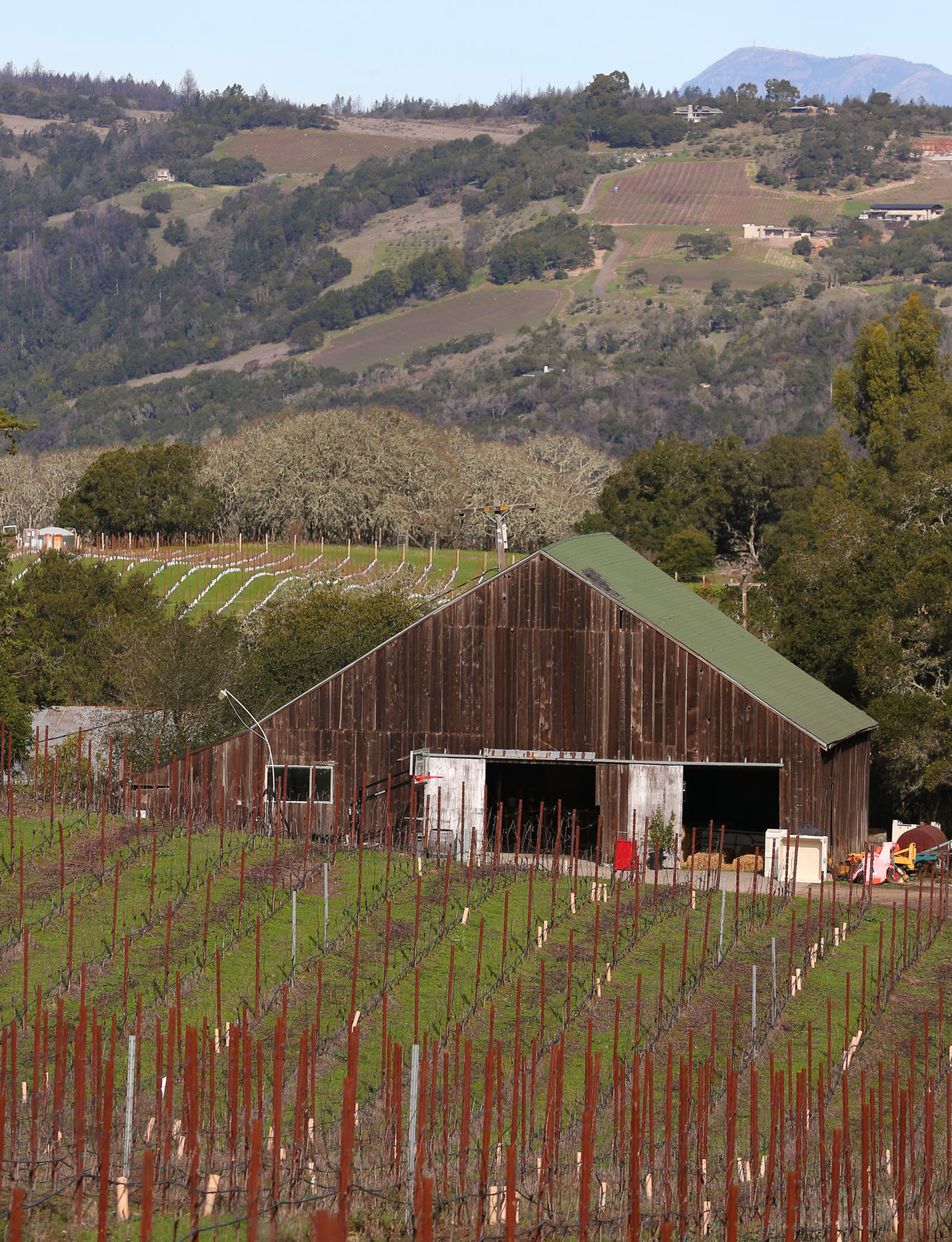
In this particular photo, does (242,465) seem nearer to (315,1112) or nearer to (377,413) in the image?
(377,413)

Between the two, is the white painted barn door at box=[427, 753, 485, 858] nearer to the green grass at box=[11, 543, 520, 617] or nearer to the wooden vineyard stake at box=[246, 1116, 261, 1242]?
the wooden vineyard stake at box=[246, 1116, 261, 1242]

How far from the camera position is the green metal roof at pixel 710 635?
3153 cm

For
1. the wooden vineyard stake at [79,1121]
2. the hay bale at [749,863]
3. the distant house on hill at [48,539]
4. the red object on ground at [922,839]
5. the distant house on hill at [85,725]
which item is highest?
the distant house on hill at [48,539]

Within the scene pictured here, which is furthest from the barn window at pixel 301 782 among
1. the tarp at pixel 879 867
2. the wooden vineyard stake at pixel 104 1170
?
the wooden vineyard stake at pixel 104 1170

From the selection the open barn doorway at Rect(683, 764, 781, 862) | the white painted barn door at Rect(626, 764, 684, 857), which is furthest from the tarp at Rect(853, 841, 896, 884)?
the open barn doorway at Rect(683, 764, 781, 862)

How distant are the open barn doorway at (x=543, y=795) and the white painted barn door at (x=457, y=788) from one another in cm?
293

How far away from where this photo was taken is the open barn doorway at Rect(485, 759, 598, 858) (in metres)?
35.6

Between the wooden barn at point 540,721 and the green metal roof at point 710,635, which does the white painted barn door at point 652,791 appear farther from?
the green metal roof at point 710,635

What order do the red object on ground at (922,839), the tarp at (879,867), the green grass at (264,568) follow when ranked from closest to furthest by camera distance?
1. the tarp at (879,867)
2. the red object on ground at (922,839)
3. the green grass at (264,568)

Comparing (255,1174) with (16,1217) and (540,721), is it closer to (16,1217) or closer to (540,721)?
(16,1217)

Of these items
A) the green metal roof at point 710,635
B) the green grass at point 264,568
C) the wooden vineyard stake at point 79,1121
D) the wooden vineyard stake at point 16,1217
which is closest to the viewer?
the wooden vineyard stake at point 16,1217

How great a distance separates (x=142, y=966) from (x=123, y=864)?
5.23 m

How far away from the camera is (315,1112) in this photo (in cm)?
1579

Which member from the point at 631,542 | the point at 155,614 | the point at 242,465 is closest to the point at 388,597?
the point at 155,614
